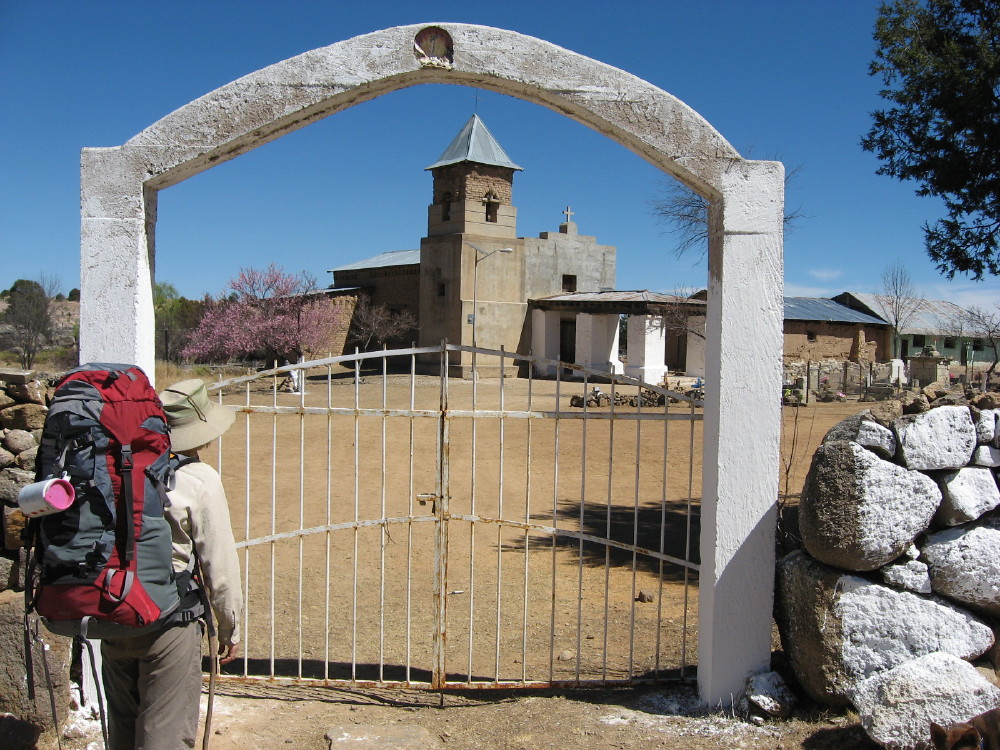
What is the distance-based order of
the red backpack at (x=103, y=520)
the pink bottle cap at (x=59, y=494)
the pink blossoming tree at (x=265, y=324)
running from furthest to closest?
the pink blossoming tree at (x=265, y=324)
the red backpack at (x=103, y=520)
the pink bottle cap at (x=59, y=494)

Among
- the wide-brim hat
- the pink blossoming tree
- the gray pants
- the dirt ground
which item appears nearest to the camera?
the gray pants

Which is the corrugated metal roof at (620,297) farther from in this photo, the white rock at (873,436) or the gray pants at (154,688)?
the gray pants at (154,688)

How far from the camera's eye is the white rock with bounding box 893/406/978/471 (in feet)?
12.3

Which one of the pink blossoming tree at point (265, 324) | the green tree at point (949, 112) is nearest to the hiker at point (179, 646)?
the green tree at point (949, 112)

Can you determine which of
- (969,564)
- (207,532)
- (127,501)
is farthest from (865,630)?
(127,501)

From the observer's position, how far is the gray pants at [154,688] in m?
2.73

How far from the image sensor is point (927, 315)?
3978cm

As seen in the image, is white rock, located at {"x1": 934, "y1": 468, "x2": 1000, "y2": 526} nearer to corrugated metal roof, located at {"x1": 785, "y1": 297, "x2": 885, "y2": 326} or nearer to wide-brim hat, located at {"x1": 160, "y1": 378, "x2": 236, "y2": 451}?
wide-brim hat, located at {"x1": 160, "y1": 378, "x2": 236, "y2": 451}

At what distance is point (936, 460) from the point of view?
3748 mm

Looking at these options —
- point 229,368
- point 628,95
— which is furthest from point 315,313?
point 628,95

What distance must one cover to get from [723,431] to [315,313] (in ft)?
86.2

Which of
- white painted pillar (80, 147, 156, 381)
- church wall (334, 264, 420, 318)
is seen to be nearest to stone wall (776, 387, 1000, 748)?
white painted pillar (80, 147, 156, 381)

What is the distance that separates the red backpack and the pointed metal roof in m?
29.6

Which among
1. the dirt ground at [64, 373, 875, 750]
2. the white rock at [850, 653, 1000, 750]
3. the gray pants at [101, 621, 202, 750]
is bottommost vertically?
the dirt ground at [64, 373, 875, 750]
